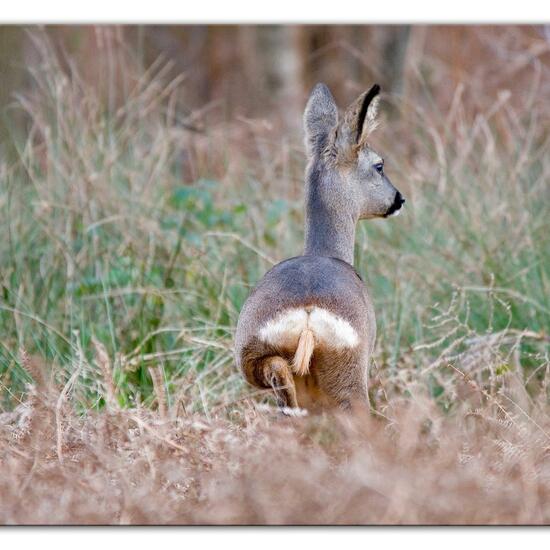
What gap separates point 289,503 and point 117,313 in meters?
2.55

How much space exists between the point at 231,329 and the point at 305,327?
5.05 ft

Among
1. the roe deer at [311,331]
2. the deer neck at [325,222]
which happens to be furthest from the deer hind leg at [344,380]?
the deer neck at [325,222]

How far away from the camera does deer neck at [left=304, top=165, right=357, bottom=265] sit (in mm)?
5266

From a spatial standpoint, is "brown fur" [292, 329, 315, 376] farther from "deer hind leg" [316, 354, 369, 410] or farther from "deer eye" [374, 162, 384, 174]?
"deer eye" [374, 162, 384, 174]

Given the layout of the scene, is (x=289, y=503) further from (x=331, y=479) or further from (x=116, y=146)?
(x=116, y=146)

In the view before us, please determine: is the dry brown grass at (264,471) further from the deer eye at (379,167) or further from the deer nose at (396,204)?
the deer eye at (379,167)

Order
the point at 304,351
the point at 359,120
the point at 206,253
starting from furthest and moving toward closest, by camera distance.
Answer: the point at 206,253 < the point at 359,120 < the point at 304,351

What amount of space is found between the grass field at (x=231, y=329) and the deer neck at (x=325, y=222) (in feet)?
1.68

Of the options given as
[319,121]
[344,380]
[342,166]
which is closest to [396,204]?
[342,166]

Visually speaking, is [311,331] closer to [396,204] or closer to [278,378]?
[278,378]

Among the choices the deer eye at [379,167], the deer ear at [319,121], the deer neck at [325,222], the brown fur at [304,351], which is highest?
the deer ear at [319,121]

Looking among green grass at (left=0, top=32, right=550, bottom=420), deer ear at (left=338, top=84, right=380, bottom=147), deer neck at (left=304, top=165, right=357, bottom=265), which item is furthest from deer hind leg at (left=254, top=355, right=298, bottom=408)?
deer ear at (left=338, top=84, right=380, bottom=147)

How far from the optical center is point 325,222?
17.3 feet

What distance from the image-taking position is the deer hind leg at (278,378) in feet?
14.9
